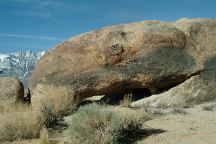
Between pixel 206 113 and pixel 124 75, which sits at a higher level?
pixel 124 75

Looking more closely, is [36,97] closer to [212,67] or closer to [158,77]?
[158,77]

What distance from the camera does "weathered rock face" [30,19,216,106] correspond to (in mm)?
16547

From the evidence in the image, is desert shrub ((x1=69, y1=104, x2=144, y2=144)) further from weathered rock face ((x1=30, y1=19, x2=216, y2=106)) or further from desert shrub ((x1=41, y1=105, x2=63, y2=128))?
weathered rock face ((x1=30, y1=19, x2=216, y2=106))

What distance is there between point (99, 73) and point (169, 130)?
19.1 feet

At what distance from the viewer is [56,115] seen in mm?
12812

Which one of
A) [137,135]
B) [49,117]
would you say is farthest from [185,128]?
[49,117]

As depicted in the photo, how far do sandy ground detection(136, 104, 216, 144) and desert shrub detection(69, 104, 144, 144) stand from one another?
25.9 inches

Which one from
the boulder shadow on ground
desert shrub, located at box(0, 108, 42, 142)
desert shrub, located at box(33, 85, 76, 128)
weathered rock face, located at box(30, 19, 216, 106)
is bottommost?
the boulder shadow on ground

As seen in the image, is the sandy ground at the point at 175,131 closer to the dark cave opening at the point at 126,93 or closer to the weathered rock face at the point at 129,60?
the weathered rock face at the point at 129,60

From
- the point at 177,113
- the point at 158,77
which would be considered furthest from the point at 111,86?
the point at 177,113

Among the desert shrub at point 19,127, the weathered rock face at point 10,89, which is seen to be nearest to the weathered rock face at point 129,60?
the weathered rock face at point 10,89

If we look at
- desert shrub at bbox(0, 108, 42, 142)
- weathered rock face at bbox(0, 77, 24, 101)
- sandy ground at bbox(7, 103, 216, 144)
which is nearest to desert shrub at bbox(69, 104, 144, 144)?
sandy ground at bbox(7, 103, 216, 144)

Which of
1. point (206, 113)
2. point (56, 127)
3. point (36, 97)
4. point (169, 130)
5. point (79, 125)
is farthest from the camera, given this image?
point (36, 97)

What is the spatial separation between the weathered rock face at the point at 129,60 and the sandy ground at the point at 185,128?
2.96 m
